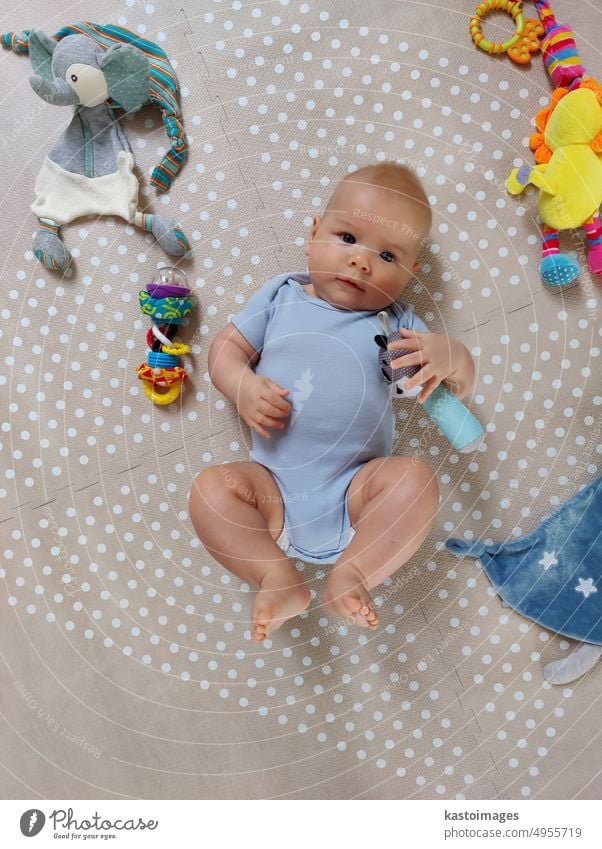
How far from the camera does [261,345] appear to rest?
0.66m

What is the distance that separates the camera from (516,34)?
27.3 inches

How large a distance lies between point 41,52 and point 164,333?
12.4 inches

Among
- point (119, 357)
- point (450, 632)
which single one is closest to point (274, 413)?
point (119, 357)

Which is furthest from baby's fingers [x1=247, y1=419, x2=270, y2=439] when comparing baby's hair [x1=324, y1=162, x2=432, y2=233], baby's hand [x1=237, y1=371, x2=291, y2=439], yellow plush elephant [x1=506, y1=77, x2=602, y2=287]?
yellow plush elephant [x1=506, y1=77, x2=602, y2=287]

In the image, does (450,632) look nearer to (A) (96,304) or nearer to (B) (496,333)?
(B) (496,333)

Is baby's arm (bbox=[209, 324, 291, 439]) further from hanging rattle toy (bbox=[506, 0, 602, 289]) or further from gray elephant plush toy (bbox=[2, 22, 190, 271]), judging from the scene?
hanging rattle toy (bbox=[506, 0, 602, 289])

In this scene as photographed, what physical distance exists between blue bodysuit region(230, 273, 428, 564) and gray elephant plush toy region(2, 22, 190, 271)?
0.57 feet

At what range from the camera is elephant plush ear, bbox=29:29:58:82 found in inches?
26.1

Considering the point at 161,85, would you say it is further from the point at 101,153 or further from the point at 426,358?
the point at 426,358

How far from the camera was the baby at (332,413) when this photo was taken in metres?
0.58

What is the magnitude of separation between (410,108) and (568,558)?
20.7 inches

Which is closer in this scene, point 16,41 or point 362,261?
point 362,261

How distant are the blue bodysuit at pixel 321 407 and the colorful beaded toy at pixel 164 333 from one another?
8 cm
